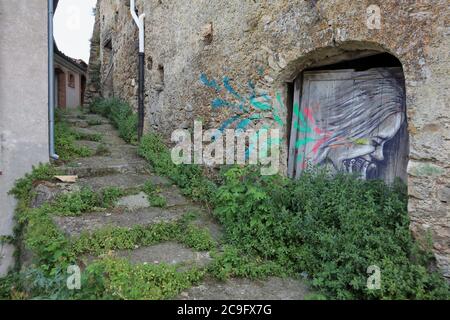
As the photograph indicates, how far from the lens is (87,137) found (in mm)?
6320

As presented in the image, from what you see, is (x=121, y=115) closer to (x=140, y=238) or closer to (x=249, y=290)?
(x=140, y=238)

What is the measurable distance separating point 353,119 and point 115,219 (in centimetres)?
306

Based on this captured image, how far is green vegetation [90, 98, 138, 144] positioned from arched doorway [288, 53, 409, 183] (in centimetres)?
386

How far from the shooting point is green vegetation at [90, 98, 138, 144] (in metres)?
6.82

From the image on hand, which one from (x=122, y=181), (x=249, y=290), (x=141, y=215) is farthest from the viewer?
(x=122, y=181)

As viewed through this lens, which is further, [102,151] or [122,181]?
[102,151]

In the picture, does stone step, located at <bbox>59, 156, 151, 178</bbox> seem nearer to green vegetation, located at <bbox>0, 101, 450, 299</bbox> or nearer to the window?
green vegetation, located at <bbox>0, 101, 450, 299</bbox>

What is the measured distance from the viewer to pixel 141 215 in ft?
12.7

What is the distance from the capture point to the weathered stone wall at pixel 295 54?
2705 millimetres

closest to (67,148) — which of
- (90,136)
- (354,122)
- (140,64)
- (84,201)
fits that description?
(90,136)

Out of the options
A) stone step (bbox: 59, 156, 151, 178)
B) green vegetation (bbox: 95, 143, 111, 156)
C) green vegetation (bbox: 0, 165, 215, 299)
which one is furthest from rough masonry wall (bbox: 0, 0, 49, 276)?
green vegetation (bbox: 95, 143, 111, 156)

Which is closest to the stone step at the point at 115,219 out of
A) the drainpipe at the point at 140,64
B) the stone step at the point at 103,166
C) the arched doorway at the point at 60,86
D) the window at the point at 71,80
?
the stone step at the point at 103,166

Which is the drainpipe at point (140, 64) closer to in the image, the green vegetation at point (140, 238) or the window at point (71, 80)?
the green vegetation at point (140, 238)

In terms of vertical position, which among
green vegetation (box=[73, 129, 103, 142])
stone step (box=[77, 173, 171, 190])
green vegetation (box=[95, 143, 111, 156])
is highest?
green vegetation (box=[73, 129, 103, 142])
